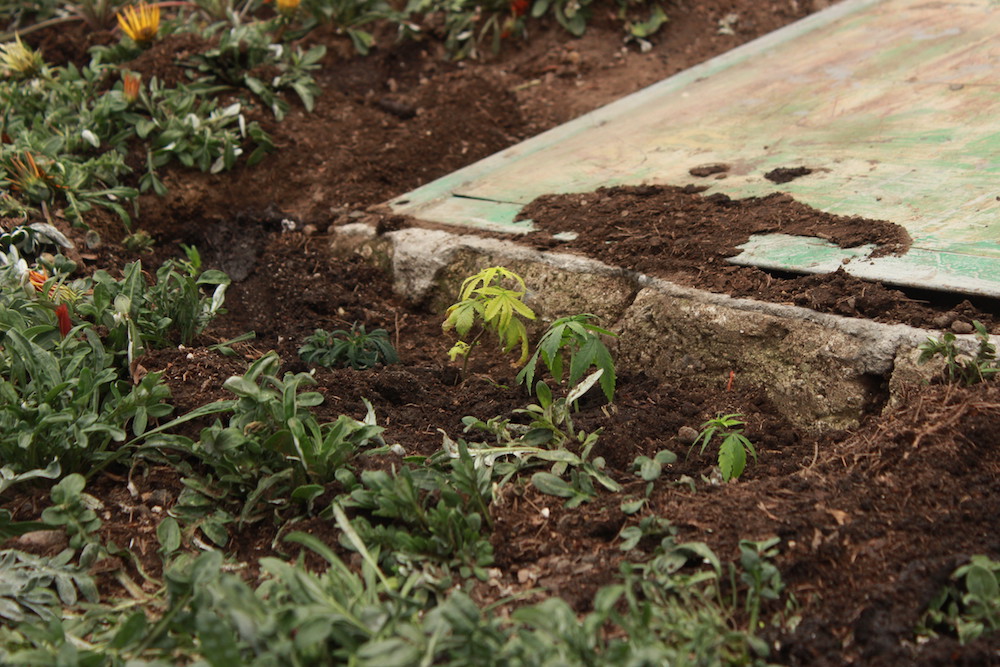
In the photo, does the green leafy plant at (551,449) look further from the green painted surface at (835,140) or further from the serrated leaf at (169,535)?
the green painted surface at (835,140)

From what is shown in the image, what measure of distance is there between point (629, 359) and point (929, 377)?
0.85 meters

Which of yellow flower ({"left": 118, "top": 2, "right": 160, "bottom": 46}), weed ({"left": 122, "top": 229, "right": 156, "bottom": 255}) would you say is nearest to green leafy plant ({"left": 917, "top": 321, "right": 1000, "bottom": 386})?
weed ({"left": 122, "top": 229, "right": 156, "bottom": 255})

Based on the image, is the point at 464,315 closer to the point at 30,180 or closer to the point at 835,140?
→ the point at 835,140

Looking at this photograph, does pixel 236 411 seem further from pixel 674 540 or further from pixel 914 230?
pixel 914 230

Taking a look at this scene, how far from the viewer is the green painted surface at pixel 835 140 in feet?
8.67

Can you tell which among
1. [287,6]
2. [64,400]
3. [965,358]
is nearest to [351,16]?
[287,6]

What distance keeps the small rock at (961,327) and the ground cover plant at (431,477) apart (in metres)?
0.03

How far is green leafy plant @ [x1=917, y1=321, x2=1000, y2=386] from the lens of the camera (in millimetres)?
2066

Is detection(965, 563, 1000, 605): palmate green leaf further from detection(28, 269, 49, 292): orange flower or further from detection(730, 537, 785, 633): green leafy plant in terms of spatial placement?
detection(28, 269, 49, 292): orange flower

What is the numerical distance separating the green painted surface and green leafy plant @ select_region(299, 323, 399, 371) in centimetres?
68

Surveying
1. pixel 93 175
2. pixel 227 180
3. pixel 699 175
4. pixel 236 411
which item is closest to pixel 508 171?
pixel 699 175

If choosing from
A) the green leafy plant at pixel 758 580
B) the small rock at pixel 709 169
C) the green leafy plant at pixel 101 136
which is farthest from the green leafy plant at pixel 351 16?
the green leafy plant at pixel 758 580

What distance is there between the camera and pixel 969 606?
1.69 m

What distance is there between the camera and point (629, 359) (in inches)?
107
